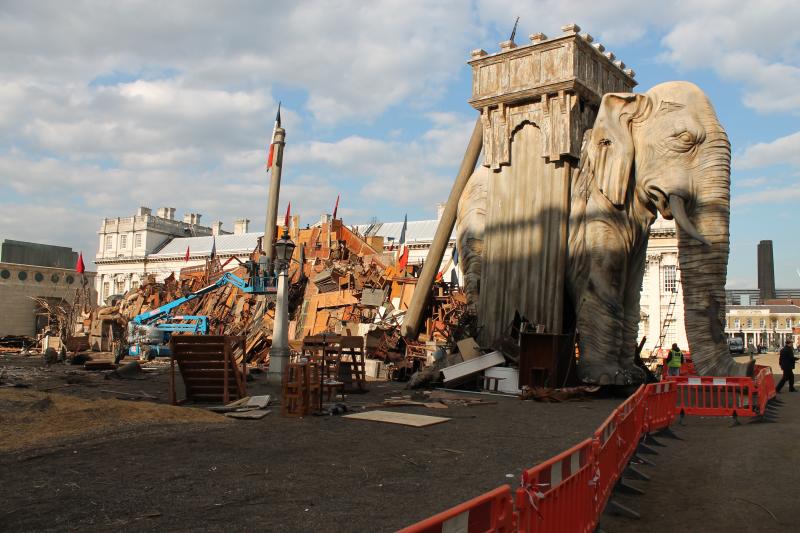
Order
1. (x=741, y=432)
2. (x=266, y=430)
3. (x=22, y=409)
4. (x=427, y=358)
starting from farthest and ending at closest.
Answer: (x=427, y=358) → (x=741, y=432) → (x=22, y=409) → (x=266, y=430)

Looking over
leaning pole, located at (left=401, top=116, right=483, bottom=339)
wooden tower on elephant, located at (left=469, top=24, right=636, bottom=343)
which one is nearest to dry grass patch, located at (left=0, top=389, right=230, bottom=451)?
wooden tower on elephant, located at (left=469, top=24, right=636, bottom=343)

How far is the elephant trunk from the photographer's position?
11930 mm

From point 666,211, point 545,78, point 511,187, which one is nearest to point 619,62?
point 545,78

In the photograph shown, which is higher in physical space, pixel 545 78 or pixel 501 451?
pixel 545 78

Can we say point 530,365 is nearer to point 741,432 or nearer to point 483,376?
point 483,376

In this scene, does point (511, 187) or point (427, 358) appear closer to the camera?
point (511, 187)

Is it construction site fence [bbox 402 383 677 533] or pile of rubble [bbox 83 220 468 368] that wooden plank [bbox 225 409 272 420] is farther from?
pile of rubble [bbox 83 220 468 368]

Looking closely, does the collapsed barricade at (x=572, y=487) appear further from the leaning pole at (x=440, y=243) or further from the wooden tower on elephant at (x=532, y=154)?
the leaning pole at (x=440, y=243)

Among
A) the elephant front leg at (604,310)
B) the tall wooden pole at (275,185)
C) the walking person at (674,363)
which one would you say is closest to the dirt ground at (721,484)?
→ the elephant front leg at (604,310)

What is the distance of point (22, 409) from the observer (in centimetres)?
1004

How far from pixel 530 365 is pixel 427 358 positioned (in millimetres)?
7509

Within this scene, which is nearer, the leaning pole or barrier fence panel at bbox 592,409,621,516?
barrier fence panel at bbox 592,409,621,516

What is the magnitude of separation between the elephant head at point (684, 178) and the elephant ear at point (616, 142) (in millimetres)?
20

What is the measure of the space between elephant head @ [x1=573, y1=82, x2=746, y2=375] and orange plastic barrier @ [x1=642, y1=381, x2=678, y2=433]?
1258 mm
